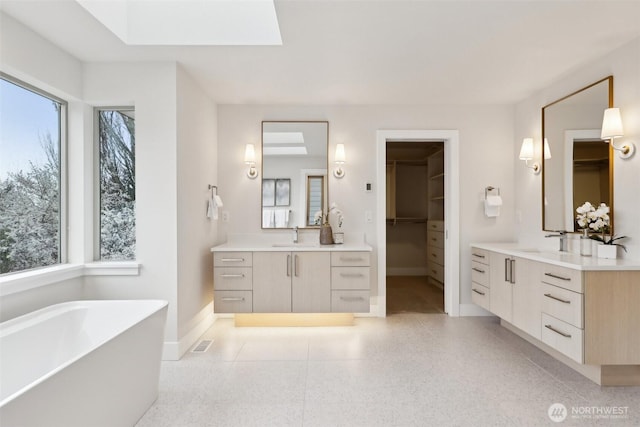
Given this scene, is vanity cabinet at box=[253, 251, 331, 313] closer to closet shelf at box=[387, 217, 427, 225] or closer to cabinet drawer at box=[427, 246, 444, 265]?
cabinet drawer at box=[427, 246, 444, 265]

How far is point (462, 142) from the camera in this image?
403 centimetres

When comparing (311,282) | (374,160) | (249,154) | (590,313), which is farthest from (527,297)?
(249,154)

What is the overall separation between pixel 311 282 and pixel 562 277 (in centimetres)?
207

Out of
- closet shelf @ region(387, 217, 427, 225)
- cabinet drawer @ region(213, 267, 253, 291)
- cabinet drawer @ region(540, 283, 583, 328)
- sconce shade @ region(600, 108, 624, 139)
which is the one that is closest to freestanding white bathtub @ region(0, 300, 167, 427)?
cabinet drawer @ region(213, 267, 253, 291)

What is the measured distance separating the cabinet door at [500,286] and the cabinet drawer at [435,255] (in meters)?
1.85

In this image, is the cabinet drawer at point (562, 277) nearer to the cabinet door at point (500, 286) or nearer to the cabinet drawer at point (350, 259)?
the cabinet door at point (500, 286)

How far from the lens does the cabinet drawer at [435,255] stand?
5.32 metres

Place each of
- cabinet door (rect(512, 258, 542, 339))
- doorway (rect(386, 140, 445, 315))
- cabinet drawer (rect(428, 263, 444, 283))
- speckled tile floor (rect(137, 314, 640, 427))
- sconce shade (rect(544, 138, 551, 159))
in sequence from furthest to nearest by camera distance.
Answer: doorway (rect(386, 140, 445, 315)) → cabinet drawer (rect(428, 263, 444, 283)) → sconce shade (rect(544, 138, 551, 159)) → cabinet door (rect(512, 258, 542, 339)) → speckled tile floor (rect(137, 314, 640, 427))

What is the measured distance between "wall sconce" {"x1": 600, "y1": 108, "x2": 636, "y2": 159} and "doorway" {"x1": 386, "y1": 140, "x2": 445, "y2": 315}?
3.07m

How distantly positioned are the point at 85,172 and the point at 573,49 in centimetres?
398

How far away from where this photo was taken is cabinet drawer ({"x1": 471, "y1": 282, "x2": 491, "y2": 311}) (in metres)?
3.53

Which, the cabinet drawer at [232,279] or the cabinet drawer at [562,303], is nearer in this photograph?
the cabinet drawer at [562,303]

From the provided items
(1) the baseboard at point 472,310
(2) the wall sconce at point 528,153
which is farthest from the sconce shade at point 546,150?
(1) the baseboard at point 472,310

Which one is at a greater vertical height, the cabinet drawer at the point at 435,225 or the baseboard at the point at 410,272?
the cabinet drawer at the point at 435,225
